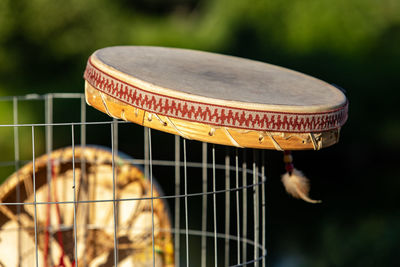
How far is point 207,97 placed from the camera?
4.70ft

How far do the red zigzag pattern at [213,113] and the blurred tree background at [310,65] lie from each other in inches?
84.4

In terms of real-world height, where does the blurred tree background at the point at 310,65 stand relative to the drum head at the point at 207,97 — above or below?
below

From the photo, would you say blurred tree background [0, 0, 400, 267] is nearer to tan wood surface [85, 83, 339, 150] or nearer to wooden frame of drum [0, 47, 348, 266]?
wooden frame of drum [0, 47, 348, 266]

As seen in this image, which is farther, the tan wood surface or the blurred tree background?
the blurred tree background

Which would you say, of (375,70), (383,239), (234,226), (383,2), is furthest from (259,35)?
(383,239)

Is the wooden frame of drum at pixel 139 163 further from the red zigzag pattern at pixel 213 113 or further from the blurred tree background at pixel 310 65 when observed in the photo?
the blurred tree background at pixel 310 65

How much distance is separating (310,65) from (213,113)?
5.76 meters

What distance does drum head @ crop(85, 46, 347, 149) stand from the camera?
144 cm

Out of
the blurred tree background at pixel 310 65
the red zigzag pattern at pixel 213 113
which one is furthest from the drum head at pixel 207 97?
the blurred tree background at pixel 310 65

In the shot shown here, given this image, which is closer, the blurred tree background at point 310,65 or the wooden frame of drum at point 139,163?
the wooden frame of drum at point 139,163

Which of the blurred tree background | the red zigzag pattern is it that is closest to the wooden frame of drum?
the red zigzag pattern

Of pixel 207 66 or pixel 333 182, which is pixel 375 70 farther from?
pixel 207 66

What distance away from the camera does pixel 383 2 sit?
9562 mm

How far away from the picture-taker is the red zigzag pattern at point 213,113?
143 centimetres
